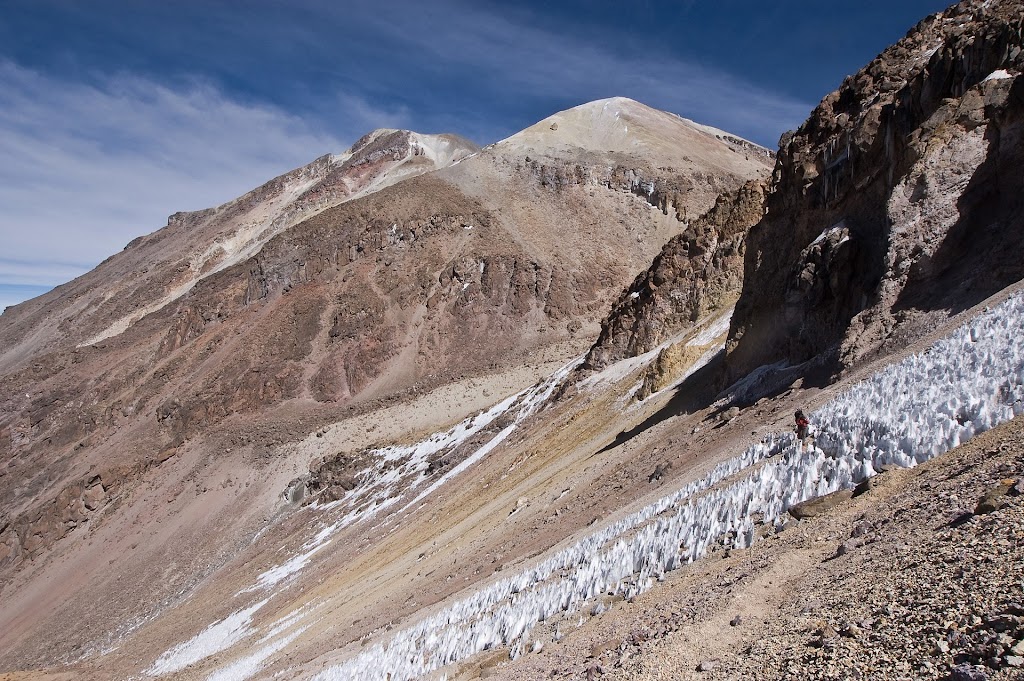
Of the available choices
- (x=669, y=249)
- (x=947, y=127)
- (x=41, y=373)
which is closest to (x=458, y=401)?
(x=669, y=249)

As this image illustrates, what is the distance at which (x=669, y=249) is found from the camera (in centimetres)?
→ 3072

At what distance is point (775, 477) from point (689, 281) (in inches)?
822

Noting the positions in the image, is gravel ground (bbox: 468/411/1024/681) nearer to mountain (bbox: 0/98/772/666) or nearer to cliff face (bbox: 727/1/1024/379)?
cliff face (bbox: 727/1/1024/379)

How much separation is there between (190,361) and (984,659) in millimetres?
63957

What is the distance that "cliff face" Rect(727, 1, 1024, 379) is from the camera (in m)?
12.1

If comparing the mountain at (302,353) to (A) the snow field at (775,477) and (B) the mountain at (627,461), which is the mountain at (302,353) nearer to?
(B) the mountain at (627,461)

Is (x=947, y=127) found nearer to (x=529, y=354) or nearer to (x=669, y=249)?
(x=669, y=249)

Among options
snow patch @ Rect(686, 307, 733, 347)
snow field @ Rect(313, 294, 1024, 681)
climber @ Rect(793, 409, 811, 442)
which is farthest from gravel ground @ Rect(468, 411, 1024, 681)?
snow patch @ Rect(686, 307, 733, 347)

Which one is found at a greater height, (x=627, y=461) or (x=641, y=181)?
(x=641, y=181)

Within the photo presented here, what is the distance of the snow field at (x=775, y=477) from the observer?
7.98 m

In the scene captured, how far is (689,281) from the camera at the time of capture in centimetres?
2902

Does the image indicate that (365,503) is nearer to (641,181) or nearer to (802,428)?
(802,428)

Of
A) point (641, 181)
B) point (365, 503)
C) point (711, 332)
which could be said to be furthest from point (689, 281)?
point (641, 181)

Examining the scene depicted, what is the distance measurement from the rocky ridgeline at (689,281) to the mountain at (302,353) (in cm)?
1523
